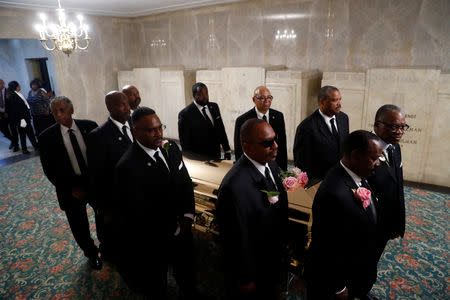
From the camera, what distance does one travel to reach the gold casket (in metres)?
2.81

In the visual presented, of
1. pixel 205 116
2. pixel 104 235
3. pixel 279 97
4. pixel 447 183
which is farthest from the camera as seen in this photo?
pixel 279 97

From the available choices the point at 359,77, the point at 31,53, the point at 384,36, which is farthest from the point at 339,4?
the point at 31,53

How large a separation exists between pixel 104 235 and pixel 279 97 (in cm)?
446

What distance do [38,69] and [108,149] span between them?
1084cm

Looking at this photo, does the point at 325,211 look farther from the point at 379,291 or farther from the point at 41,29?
the point at 41,29

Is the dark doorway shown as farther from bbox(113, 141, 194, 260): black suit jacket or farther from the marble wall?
bbox(113, 141, 194, 260): black suit jacket

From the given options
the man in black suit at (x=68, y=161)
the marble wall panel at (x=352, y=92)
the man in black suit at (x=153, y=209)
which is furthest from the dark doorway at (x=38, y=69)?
the man in black suit at (x=153, y=209)

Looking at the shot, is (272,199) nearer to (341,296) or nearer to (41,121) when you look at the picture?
(341,296)

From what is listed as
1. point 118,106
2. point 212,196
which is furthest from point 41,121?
point 212,196

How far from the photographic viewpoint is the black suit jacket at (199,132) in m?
4.57

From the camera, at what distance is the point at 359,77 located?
5.56 meters

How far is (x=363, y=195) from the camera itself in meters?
1.92

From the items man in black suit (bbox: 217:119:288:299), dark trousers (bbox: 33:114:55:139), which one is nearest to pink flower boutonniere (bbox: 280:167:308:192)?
man in black suit (bbox: 217:119:288:299)

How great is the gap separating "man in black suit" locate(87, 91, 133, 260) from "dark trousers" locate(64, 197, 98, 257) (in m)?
0.34
